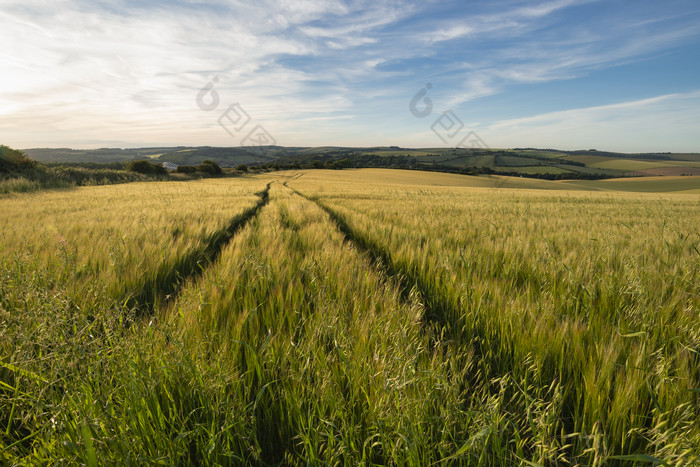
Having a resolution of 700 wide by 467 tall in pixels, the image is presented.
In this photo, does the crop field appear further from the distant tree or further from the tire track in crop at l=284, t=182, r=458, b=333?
the distant tree

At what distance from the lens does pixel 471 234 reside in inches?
185

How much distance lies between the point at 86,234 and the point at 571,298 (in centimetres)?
563

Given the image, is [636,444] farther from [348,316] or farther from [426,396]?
[348,316]

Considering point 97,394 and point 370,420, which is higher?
point 97,394

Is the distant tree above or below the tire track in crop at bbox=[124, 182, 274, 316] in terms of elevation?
above

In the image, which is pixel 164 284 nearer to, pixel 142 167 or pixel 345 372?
pixel 345 372

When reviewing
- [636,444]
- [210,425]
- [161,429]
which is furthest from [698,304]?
[161,429]

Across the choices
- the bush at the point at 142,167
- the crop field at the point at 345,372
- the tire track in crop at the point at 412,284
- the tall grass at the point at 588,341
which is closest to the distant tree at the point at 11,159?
the bush at the point at 142,167

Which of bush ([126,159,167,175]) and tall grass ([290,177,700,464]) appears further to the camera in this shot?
bush ([126,159,167,175])

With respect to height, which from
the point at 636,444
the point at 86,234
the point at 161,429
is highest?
the point at 86,234

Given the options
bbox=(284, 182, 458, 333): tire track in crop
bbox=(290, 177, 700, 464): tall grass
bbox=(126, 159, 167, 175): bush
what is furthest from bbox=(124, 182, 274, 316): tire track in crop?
bbox=(126, 159, 167, 175): bush

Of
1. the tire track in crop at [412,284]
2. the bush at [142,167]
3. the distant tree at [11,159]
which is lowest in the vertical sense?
the tire track in crop at [412,284]

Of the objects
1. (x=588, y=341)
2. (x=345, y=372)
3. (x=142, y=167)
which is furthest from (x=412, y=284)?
(x=142, y=167)

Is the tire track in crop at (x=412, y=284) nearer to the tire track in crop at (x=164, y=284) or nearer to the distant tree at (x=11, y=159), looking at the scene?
the tire track in crop at (x=164, y=284)
